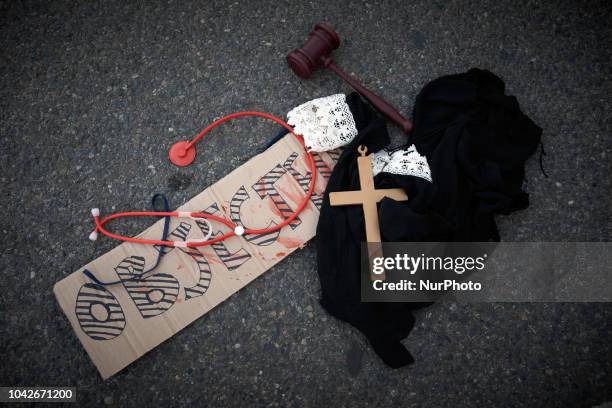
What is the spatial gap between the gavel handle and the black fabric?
0.15 ft

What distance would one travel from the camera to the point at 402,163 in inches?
66.5

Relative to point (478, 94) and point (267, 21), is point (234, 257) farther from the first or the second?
point (478, 94)

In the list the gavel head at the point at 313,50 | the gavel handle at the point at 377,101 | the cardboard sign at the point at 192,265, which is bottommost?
the cardboard sign at the point at 192,265

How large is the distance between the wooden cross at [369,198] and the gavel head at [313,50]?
0.48 metres

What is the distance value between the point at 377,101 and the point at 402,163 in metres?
0.32

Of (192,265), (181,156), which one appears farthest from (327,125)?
(192,265)

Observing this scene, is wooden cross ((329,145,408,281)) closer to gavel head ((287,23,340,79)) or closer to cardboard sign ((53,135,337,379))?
cardboard sign ((53,135,337,379))

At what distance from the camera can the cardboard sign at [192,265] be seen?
165 centimetres

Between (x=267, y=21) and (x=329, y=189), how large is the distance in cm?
93

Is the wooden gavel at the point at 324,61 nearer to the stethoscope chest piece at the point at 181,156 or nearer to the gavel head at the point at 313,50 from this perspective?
the gavel head at the point at 313,50

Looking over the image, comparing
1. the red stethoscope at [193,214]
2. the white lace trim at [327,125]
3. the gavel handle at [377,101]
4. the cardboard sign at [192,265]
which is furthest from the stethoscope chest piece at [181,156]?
the gavel handle at [377,101]

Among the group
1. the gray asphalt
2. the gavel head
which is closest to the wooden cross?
the gray asphalt

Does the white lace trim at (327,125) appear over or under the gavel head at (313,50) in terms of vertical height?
under

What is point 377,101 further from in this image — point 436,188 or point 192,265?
point 192,265
